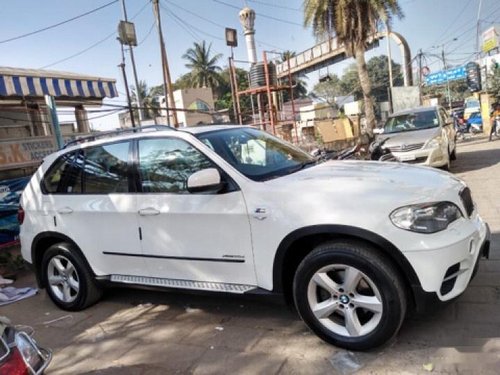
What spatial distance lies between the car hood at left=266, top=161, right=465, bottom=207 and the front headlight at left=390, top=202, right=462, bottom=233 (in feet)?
0.17

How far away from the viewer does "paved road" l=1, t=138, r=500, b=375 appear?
3.04 metres

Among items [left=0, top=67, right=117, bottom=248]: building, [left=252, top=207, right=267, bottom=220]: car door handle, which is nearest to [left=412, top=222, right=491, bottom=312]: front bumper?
[left=252, top=207, right=267, bottom=220]: car door handle

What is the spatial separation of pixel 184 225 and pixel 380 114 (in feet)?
162

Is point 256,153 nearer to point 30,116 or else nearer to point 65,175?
point 65,175

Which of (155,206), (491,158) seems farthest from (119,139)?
(491,158)

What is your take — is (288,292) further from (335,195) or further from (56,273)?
(56,273)

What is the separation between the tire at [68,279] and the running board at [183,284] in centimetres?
41

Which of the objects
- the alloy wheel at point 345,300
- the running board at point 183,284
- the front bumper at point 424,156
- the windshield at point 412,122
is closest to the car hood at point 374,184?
the alloy wheel at point 345,300

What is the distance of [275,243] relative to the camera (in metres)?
3.29

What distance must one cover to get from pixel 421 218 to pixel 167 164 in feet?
6.97

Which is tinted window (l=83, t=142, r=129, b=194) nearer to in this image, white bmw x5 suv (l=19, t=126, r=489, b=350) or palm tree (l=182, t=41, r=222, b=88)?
white bmw x5 suv (l=19, t=126, r=489, b=350)

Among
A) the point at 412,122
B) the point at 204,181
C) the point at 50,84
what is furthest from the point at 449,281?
the point at 412,122

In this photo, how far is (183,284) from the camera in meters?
3.81

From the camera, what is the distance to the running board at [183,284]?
11.6 ft
